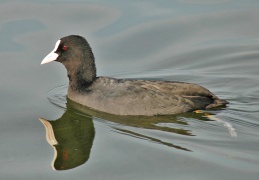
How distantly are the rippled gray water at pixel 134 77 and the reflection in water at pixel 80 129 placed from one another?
0.5 inches

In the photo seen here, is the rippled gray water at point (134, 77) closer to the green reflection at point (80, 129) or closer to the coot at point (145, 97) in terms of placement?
the green reflection at point (80, 129)

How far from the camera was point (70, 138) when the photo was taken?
8109 mm

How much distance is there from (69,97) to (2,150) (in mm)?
1749

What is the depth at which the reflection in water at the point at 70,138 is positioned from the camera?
7419 mm

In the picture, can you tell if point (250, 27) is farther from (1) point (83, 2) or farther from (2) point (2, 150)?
(2) point (2, 150)

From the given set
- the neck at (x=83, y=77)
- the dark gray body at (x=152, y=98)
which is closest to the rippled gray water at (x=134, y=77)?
the dark gray body at (x=152, y=98)

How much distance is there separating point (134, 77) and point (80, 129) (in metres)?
1.89

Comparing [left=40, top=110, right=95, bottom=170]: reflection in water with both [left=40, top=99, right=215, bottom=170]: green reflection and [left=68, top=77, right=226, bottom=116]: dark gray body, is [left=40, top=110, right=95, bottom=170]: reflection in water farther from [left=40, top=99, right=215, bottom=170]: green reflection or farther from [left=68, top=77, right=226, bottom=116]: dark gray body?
[left=68, top=77, right=226, bottom=116]: dark gray body

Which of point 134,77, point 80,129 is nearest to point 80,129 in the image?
point 80,129

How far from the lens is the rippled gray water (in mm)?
7270

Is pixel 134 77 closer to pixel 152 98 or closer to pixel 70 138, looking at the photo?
pixel 152 98

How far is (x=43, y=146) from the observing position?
784cm

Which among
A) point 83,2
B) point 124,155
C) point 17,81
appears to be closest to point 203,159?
point 124,155

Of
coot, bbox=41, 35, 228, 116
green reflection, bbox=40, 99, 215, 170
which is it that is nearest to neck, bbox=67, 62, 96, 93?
coot, bbox=41, 35, 228, 116
